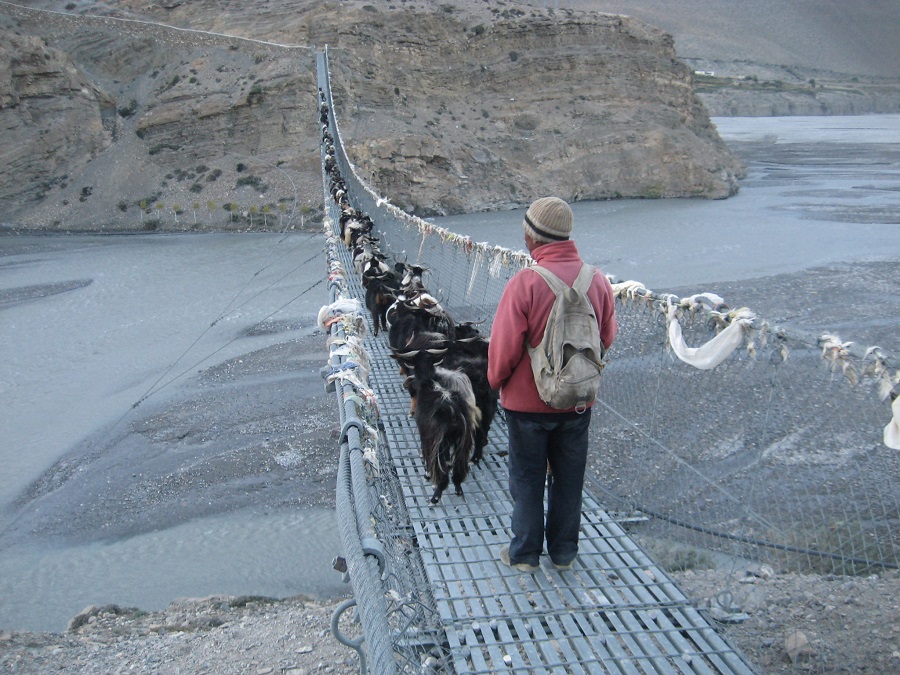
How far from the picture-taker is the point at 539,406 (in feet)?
7.93

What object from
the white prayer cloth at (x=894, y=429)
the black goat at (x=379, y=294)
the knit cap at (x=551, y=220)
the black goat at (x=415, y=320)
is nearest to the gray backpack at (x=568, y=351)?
the knit cap at (x=551, y=220)

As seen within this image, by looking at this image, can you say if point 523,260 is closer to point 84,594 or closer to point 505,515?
point 505,515

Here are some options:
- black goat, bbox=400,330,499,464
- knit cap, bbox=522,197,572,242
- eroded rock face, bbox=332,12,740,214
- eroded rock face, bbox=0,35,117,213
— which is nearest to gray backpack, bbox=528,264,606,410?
knit cap, bbox=522,197,572,242

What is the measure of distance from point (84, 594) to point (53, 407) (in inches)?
193

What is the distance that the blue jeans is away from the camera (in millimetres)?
2463

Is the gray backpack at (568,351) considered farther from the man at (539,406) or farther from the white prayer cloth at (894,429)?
the white prayer cloth at (894,429)

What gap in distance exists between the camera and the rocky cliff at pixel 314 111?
24250 mm

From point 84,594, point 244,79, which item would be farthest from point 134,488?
point 244,79

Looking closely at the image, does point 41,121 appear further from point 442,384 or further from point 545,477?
point 545,477

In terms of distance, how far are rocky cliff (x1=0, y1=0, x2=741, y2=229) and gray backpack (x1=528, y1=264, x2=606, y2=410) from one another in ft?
71.0

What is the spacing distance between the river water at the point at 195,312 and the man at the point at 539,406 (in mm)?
3529

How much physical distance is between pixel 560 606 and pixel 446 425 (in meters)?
1.03

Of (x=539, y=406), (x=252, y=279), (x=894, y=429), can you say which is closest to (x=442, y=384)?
(x=539, y=406)

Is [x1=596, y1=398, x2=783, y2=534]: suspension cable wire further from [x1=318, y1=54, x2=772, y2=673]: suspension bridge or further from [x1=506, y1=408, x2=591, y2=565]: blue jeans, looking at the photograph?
[x1=506, y1=408, x2=591, y2=565]: blue jeans
